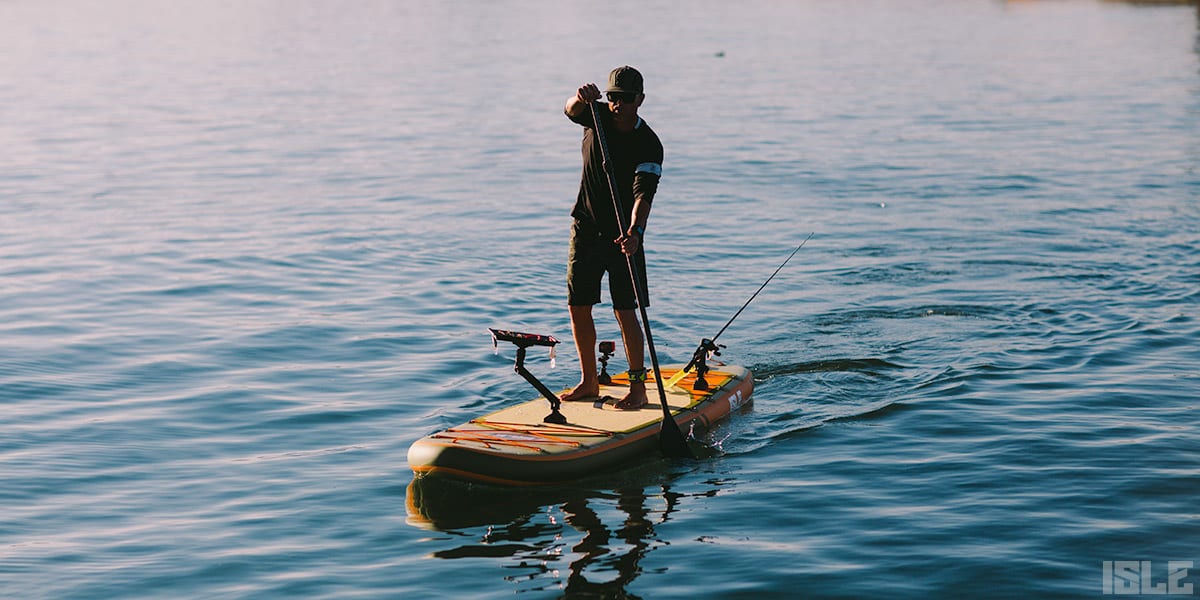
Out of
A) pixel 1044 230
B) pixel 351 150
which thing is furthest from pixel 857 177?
pixel 351 150

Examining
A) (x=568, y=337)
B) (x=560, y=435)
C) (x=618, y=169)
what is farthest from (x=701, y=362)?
(x=568, y=337)

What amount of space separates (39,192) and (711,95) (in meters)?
16.5

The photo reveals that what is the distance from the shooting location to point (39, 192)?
19.5 meters

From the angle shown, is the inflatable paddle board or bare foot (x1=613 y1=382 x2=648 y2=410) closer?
the inflatable paddle board

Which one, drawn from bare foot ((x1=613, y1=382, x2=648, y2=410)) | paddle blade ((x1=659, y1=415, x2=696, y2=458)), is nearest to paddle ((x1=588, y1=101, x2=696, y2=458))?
paddle blade ((x1=659, y1=415, x2=696, y2=458))

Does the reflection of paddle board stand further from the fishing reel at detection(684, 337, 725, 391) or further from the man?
the man

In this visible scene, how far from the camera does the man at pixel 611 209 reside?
27.9 feet

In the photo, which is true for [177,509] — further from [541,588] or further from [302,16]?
[302,16]

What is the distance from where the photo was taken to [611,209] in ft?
28.9

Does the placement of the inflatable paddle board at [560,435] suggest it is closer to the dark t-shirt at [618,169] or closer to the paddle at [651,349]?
the paddle at [651,349]

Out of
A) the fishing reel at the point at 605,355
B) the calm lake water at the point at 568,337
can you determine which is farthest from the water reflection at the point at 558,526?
the fishing reel at the point at 605,355

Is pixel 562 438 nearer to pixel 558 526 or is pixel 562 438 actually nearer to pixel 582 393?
pixel 558 526

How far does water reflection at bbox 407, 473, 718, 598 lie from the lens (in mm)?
7125

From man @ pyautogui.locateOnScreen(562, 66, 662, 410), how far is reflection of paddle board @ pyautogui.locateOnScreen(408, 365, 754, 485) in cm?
37
